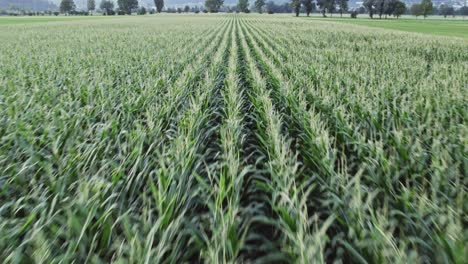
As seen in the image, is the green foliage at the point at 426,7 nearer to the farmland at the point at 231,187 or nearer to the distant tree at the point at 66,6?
the farmland at the point at 231,187

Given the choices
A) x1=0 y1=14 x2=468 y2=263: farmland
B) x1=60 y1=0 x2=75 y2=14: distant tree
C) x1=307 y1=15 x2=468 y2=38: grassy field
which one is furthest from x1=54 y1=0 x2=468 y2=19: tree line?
x1=0 y1=14 x2=468 y2=263: farmland

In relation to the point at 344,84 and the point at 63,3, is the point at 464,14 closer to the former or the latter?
the point at 63,3

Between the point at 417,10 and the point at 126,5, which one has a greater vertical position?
the point at 126,5

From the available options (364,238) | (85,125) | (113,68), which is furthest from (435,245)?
(113,68)

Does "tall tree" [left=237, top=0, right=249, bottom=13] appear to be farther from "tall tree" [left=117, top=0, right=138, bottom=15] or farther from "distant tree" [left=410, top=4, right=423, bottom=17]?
"distant tree" [left=410, top=4, right=423, bottom=17]

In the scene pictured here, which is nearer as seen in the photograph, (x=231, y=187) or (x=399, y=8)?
(x=231, y=187)

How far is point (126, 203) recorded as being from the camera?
→ 104 inches

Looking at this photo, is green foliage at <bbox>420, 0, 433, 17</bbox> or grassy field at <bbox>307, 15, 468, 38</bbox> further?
green foliage at <bbox>420, 0, 433, 17</bbox>

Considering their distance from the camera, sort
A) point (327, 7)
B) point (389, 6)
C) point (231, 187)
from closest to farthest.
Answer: point (231, 187) < point (389, 6) < point (327, 7)

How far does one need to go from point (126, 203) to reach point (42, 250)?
107cm

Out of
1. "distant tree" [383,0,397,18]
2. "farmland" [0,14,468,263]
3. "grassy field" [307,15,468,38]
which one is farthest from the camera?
"distant tree" [383,0,397,18]

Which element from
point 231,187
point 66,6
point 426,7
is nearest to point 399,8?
point 426,7

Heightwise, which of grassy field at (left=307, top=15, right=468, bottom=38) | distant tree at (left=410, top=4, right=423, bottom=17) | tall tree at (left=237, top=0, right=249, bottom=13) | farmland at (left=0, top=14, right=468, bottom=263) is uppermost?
tall tree at (left=237, top=0, right=249, bottom=13)

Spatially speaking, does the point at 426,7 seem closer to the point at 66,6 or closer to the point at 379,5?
the point at 379,5
